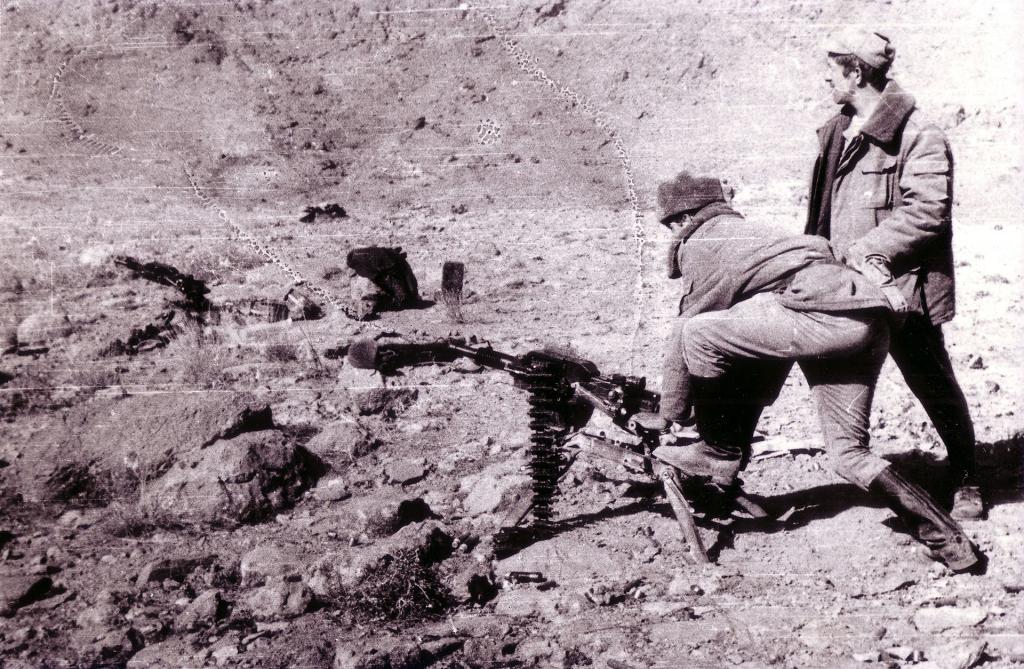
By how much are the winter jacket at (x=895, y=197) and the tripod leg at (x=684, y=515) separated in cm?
108

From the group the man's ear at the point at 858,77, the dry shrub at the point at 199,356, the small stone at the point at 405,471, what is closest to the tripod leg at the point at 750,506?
the small stone at the point at 405,471

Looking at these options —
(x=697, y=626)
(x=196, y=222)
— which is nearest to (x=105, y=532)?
(x=697, y=626)

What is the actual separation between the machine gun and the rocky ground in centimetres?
17

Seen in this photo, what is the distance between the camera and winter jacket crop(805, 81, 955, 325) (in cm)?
297

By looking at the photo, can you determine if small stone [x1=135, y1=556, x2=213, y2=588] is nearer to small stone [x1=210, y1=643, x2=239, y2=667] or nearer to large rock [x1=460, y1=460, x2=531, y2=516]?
small stone [x1=210, y1=643, x2=239, y2=667]

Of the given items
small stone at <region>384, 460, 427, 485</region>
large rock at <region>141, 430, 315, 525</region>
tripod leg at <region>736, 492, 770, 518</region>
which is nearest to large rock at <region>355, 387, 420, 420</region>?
small stone at <region>384, 460, 427, 485</region>

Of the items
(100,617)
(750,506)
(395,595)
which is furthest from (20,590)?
(750,506)

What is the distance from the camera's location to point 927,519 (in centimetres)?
294

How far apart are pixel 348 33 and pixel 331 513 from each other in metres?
11.2

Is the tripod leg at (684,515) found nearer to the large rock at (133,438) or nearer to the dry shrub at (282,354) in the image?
the large rock at (133,438)

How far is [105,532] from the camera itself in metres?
3.89

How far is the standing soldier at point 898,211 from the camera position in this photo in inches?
117

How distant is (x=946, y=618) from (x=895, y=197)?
1521mm

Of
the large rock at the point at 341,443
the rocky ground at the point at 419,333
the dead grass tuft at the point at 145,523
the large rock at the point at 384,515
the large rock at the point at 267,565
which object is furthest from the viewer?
the large rock at the point at 341,443
